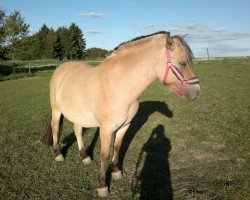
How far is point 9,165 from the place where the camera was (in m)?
6.30

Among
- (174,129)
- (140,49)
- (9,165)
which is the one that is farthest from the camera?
(174,129)

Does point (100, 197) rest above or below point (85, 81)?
below

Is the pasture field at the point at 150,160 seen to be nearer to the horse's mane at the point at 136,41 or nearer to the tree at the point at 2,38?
the horse's mane at the point at 136,41

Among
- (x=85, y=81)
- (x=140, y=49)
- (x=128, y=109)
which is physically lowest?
(x=128, y=109)

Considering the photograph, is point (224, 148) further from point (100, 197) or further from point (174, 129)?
point (100, 197)

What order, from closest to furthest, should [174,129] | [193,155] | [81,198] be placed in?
[81,198] → [193,155] → [174,129]

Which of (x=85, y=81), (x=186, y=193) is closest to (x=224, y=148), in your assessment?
(x=186, y=193)

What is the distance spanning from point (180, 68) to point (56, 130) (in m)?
3.76

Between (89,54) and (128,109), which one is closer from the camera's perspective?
(128,109)

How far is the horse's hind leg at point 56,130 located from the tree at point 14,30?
30.8m

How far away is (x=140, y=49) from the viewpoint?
4656mm

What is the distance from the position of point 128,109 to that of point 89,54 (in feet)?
366

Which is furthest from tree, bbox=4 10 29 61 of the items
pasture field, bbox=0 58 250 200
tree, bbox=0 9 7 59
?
pasture field, bbox=0 58 250 200

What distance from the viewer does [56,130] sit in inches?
272
